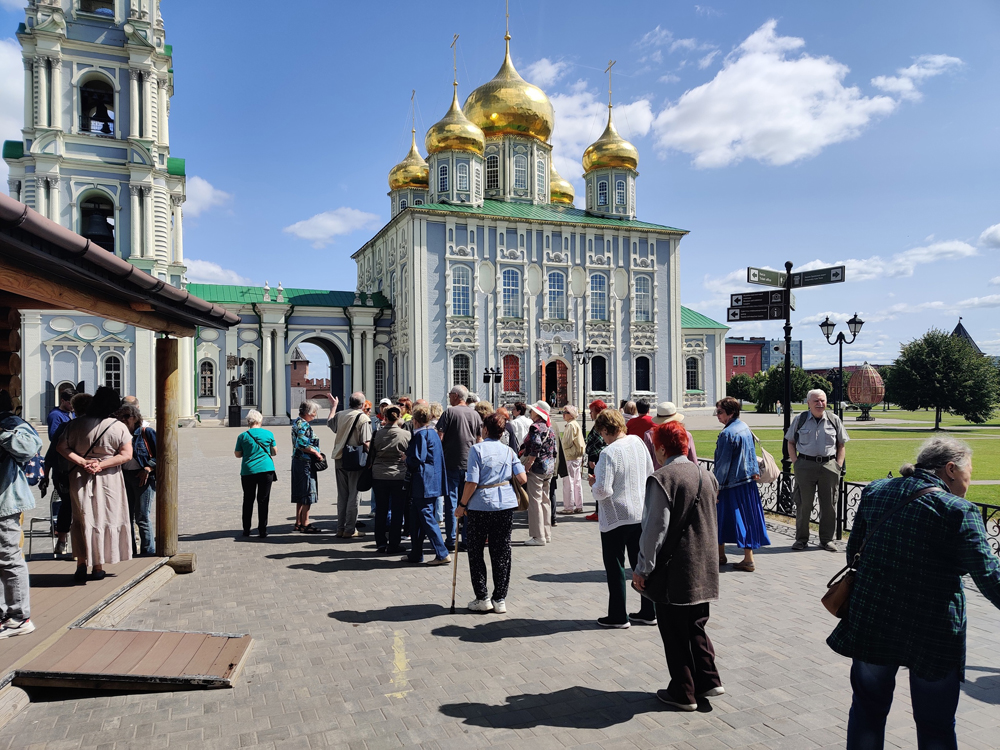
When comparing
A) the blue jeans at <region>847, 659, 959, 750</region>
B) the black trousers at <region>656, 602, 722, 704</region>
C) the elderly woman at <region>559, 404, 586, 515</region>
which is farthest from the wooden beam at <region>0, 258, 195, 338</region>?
the elderly woman at <region>559, 404, 586, 515</region>

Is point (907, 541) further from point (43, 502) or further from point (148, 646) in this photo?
point (43, 502)

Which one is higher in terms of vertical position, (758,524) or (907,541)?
(907,541)

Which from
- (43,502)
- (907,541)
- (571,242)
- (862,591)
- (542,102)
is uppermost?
(542,102)

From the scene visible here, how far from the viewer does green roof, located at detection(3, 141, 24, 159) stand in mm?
30219

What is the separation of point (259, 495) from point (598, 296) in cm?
3436

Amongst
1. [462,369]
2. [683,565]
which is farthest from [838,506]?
[462,369]

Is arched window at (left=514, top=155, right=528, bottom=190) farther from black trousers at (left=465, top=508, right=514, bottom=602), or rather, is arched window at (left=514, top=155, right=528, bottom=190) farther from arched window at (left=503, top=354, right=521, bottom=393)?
black trousers at (left=465, top=508, right=514, bottom=602)

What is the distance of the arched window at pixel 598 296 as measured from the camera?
136 ft

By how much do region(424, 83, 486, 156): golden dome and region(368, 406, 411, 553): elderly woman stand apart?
113 ft

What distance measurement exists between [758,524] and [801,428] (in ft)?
6.15

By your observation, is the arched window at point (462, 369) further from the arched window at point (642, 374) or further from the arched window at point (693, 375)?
the arched window at point (693, 375)

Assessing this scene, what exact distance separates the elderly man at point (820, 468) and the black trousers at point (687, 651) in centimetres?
495

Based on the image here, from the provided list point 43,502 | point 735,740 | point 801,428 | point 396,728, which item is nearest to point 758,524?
point 801,428

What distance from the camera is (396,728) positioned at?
4.12 m
